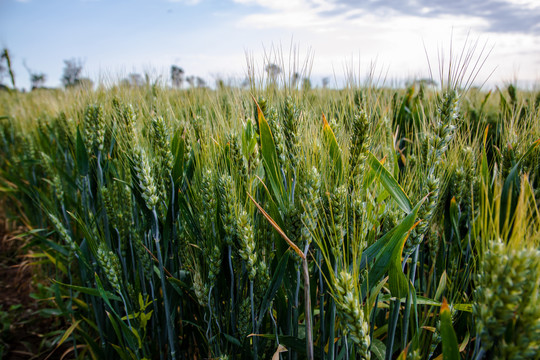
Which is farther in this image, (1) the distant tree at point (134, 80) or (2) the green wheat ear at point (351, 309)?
(1) the distant tree at point (134, 80)

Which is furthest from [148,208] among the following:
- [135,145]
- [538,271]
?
[538,271]

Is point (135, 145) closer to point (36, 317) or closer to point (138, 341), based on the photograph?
point (138, 341)

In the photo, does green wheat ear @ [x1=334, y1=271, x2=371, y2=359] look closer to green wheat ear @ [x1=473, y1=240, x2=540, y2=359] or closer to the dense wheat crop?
the dense wheat crop

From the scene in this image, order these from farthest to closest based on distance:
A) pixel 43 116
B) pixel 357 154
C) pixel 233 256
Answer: pixel 43 116
pixel 233 256
pixel 357 154

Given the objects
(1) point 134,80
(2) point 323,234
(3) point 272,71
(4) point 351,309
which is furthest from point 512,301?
(1) point 134,80

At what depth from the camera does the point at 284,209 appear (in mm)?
927

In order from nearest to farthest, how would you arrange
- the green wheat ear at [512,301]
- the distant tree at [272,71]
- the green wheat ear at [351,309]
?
the green wheat ear at [512,301], the green wheat ear at [351,309], the distant tree at [272,71]

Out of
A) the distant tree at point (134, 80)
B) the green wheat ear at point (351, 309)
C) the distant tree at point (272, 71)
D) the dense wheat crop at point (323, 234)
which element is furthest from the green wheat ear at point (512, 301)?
the distant tree at point (134, 80)

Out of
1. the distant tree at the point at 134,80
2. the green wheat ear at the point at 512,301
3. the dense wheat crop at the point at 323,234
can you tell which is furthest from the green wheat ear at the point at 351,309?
the distant tree at the point at 134,80

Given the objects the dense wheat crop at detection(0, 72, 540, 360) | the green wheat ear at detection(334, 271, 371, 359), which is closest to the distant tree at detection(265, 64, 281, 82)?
the dense wheat crop at detection(0, 72, 540, 360)

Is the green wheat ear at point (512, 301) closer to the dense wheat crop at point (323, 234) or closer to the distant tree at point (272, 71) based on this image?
the dense wheat crop at point (323, 234)

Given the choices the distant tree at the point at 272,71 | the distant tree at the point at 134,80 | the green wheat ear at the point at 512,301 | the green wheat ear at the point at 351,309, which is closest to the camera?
the green wheat ear at the point at 512,301

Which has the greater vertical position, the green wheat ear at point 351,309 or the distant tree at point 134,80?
the distant tree at point 134,80

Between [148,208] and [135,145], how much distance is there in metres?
0.21
